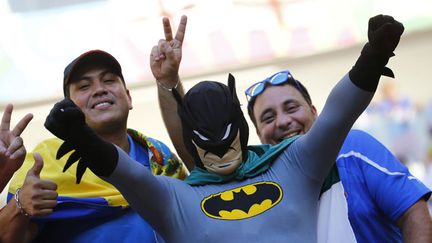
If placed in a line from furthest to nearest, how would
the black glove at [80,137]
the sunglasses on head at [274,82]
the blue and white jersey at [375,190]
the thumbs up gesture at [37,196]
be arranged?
the sunglasses on head at [274,82]
the blue and white jersey at [375,190]
the thumbs up gesture at [37,196]
the black glove at [80,137]

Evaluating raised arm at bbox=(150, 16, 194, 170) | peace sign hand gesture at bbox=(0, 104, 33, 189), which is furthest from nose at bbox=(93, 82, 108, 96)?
peace sign hand gesture at bbox=(0, 104, 33, 189)

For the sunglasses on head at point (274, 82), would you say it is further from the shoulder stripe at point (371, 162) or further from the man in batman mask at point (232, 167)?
the man in batman mask at point (232, 167)

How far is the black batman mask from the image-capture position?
2.09 m

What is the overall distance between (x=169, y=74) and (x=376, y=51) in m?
0.89

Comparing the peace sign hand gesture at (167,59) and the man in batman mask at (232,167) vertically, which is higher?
the peace sign hand gesture at (167,59)

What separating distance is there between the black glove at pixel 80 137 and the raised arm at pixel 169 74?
0.68 metres

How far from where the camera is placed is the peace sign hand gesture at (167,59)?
2.61 m

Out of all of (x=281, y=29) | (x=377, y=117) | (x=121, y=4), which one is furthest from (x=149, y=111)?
(x=377, y=117)

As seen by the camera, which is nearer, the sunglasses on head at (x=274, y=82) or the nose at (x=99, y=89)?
the nose at (x=99, y=89)

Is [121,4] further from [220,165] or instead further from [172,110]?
[220,165]

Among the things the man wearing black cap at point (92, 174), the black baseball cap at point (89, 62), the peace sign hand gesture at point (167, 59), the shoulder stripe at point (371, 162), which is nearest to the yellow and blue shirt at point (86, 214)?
the man wearing black cap at point (92, 174)

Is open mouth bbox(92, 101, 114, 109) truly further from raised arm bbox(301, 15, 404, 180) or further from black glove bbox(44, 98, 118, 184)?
raised arm bbox(301, 15, 404, 180)

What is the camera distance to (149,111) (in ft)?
24.1

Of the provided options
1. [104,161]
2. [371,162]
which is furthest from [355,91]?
[104,161]
